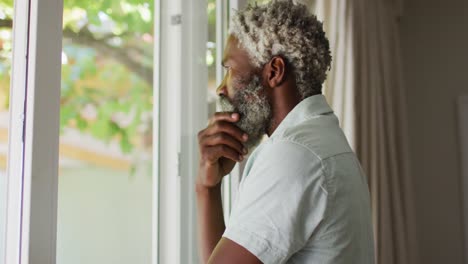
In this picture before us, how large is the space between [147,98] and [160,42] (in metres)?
0.19

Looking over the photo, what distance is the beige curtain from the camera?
1.90 metres

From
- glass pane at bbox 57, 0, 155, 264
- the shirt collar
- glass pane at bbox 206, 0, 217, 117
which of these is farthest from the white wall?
the shirt collar

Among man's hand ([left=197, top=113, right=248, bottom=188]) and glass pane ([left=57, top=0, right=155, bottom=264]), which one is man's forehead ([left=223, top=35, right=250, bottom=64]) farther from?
glass pane ([left=57, top=0, right=155, bottom=264])

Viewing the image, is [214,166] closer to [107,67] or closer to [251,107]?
[251,107]

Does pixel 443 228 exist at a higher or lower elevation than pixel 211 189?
lower

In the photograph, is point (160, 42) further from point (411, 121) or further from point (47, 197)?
point (411, 121)

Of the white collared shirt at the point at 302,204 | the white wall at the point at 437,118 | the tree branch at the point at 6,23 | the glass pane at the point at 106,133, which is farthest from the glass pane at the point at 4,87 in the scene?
the white wall at the point at 437,118

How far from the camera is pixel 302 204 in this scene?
73 cm

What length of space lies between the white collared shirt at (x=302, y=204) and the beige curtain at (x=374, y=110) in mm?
1102

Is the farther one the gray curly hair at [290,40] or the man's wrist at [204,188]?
the man's wrist at [204,188]

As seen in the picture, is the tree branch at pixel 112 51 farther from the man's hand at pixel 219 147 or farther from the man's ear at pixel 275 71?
the man's ear at pixel 275 71

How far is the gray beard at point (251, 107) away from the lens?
0.94 metres

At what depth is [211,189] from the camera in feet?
3.76

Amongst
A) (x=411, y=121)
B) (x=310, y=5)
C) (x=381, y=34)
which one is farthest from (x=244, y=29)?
(x=411, y=121)
